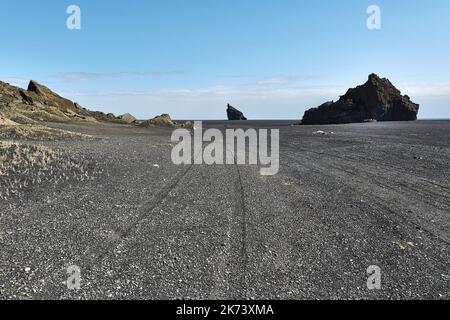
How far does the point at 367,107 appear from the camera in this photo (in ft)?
562

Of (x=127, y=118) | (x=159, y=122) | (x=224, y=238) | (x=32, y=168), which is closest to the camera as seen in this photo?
(x=224, y=238)

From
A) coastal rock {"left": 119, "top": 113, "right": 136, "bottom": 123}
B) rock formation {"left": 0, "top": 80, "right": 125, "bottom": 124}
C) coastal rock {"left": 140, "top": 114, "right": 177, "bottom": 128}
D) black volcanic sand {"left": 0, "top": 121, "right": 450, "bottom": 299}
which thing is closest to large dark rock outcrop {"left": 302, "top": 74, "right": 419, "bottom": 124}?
coastal rock {"left": 119, "top": 113, "right": 136, "bottom": 123}

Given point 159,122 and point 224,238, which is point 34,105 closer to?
Answer: point 159,122

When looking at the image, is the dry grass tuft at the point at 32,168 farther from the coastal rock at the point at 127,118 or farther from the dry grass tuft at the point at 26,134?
the coastal rock at the point at 127,118

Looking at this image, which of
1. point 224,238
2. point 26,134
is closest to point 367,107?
point 26,134

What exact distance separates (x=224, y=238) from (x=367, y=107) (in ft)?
595

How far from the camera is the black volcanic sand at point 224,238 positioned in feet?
22.3

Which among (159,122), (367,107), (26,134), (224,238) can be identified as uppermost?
(367,107)

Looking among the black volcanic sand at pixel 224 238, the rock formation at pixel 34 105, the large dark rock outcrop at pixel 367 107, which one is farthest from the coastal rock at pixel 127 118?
the large dark rock outcrop at pixel 367 107

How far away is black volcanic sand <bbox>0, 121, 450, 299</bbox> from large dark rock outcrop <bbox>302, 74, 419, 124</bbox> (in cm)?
16064

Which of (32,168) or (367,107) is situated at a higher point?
(367,107)

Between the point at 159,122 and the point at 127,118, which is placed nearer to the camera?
the point at 159,122

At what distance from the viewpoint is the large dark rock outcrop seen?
168125mm
